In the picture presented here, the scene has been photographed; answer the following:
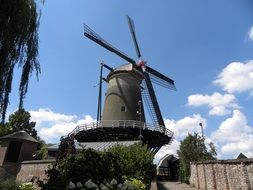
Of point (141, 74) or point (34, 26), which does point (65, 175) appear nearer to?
point (34, 26)

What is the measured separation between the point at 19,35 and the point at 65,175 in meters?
4.46

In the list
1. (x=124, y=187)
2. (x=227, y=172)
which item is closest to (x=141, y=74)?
(x=227, y=172)

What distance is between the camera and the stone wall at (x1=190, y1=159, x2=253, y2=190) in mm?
13094

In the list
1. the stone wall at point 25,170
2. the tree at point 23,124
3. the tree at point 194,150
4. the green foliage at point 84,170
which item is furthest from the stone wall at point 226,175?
the tree at point 23,124

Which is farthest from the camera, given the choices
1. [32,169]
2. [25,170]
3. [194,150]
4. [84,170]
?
[194,150]

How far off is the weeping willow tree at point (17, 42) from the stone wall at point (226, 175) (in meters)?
10.2

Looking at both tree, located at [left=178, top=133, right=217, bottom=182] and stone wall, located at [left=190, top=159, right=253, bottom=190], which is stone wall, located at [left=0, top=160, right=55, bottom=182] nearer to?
stone wall, located at [left=190, top=159, right=253, bottom=190]

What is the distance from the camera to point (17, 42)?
8844 millimetres

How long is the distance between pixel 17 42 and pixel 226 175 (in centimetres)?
1223

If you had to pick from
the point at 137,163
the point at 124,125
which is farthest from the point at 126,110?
the point at 137,163

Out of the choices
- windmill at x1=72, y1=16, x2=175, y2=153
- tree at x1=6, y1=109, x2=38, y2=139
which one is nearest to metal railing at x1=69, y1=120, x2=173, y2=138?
windmill at x1=72, y1=16, x2=175, y2=153

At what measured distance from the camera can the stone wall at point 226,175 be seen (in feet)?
43.0

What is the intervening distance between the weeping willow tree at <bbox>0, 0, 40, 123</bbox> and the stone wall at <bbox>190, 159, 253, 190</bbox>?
10189mm

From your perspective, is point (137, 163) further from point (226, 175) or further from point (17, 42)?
Result: point (17, 42)
